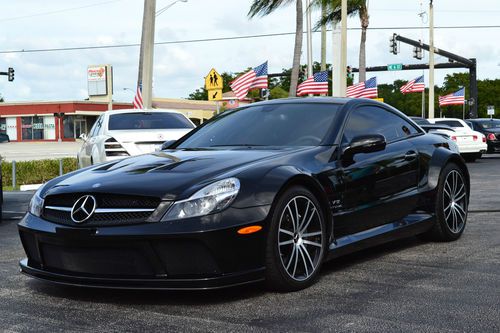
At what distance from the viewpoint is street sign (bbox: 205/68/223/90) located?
23688 millimetres

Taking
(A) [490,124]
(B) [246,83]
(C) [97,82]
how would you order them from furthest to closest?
(C) [97,82] → (B) [246,83] → (A) [490,124]

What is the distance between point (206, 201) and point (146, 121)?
8.88 metres

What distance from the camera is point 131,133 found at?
12727 millimetres

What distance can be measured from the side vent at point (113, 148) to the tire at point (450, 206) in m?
6.54

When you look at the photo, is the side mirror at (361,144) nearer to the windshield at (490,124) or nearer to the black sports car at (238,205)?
the black sports car at (238,205)

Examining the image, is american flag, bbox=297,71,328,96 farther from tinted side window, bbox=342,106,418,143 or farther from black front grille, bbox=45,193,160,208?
black front grille, bbox=45,193,160,208

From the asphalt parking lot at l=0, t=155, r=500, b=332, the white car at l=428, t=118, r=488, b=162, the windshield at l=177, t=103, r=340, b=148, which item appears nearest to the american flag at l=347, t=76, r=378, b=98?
the white car at l=428, t=118, r=488, b=162

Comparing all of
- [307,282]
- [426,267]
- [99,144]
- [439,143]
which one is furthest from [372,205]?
[99,144]

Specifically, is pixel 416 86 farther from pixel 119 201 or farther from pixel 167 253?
pixel 167 253

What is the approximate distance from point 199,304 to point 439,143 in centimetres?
334

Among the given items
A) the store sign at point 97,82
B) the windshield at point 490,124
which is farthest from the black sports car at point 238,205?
the store sign at point 97,82

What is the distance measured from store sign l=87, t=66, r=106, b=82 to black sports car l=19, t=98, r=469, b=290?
260 ft

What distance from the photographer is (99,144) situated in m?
13.0

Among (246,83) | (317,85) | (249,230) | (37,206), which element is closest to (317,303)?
(249,230)
